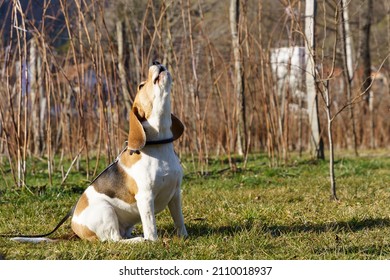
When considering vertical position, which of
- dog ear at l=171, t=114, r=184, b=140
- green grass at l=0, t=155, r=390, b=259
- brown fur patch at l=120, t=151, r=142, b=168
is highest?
dog ear at l=171, t=114, r=184, b=140

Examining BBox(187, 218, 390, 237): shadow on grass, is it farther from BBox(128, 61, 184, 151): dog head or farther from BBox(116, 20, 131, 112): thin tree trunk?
BBox(116, 20, 131, 112): thin tree trunk

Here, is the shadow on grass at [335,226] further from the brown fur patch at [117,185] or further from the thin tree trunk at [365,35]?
the thin tree trunk at [365,35]

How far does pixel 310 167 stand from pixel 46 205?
3.97 meters

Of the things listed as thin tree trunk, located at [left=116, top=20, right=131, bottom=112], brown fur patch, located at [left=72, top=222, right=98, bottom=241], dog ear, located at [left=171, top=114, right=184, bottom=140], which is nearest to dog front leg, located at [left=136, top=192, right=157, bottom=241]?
brown fur patch, located at [left=72, top=222, right=98, bottom=241]

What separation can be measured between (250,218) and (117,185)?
116 cm

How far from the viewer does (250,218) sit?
4.41m

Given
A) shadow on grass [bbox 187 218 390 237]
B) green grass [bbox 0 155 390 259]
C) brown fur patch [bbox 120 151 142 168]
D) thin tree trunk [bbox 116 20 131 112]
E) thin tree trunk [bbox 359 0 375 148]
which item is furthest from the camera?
thin tree trunk [bbox 359 0 375 148]

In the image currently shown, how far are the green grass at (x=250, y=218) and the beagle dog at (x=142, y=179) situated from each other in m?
0.14

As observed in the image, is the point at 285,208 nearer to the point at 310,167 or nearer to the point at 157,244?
the point at 157,244

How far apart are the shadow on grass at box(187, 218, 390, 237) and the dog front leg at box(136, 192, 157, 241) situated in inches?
18.0

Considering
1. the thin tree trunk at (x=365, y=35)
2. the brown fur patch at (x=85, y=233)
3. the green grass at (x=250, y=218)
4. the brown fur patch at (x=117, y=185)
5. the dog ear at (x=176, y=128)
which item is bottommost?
the green grass at (x=250, y=218)

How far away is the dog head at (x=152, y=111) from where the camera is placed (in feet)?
11.3

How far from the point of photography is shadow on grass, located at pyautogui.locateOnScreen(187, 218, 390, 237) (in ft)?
12.8

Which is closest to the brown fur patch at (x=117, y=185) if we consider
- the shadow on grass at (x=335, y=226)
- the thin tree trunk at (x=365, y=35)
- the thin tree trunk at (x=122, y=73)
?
the shadow on grass at (x=335, y=226)
